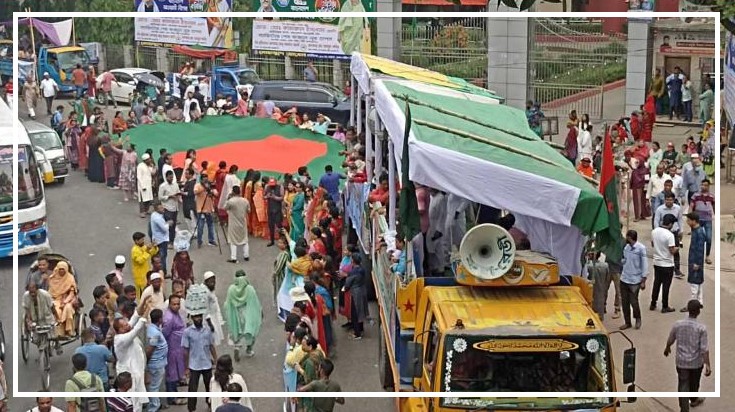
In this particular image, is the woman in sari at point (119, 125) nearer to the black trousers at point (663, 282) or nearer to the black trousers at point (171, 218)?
the black trousers at point (171, 218)

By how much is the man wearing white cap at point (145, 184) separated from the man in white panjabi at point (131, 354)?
3760 mm

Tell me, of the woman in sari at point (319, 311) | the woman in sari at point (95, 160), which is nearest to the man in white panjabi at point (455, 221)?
the woman in sari at point (319, 311)

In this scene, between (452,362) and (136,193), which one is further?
(136,193)

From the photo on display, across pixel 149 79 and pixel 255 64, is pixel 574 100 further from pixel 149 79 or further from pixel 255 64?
pixel 149 79

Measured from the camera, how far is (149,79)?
1090 inches

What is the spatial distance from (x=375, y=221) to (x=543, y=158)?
2.83 metres

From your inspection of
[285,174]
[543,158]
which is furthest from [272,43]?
[543,158]

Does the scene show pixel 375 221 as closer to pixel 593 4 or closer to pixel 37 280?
pixel 37 280

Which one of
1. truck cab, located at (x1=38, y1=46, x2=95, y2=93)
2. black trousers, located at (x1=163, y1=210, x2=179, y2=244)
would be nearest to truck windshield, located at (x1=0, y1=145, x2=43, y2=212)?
black trousers, located at (x1=163, y1=210, x2=179, y2=244)

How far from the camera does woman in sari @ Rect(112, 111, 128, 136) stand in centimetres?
1870

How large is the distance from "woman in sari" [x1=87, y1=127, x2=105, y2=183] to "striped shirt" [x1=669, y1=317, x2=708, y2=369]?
27.0 feet

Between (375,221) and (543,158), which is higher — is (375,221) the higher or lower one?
the lower one

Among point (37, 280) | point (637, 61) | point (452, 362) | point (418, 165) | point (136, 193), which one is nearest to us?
point (452, 362)

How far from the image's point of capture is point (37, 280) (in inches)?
517
